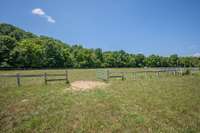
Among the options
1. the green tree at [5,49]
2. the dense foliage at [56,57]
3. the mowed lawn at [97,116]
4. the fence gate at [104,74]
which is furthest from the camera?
the dense foliage at [56,57]

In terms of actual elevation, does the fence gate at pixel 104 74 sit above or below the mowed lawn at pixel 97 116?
above

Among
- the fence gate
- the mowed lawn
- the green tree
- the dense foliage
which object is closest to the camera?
the mowed lawn

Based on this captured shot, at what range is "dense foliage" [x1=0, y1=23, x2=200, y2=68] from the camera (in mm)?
40031

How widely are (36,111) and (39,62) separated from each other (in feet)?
139

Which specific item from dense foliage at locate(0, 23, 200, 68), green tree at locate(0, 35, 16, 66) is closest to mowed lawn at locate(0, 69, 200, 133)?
green tree at locate(0, 35, 16, 66)

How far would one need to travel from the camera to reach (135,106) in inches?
247

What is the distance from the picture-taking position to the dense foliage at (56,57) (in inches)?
1576

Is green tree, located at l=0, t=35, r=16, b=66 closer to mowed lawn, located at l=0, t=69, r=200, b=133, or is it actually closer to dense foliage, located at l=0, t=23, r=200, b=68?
A: dense foliage, located at l=0, t=23, r=200, b=68

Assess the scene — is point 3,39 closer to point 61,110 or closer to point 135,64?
point 61,110

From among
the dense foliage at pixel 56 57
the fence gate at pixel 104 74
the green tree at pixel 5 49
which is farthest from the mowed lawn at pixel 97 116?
the dense foliage at pixel 56 57

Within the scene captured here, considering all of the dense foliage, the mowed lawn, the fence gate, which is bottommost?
the mowed lawn

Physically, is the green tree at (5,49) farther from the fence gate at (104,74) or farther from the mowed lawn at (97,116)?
the mowed lawn at (97,116)

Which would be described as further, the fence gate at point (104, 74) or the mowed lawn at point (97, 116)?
the fence gate at point (104, 74)

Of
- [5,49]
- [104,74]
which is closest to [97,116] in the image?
[104,74]
